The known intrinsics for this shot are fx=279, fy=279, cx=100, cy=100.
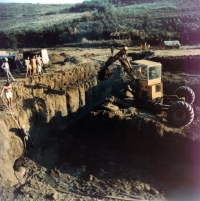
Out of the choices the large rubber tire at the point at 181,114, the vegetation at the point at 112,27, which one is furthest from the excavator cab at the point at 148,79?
the vegetation at the point at 112,27

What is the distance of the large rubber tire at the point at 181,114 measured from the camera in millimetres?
11578

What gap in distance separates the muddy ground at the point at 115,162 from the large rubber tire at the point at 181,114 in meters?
0.32

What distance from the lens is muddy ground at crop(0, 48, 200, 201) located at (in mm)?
10430

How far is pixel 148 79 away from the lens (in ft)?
43.7

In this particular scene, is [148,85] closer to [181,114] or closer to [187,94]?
[181,114]

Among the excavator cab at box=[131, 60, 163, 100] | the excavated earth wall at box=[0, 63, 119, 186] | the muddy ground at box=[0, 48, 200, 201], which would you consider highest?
the excavator cab at box=[131, 60, 163, 100]

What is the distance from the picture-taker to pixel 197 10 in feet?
160

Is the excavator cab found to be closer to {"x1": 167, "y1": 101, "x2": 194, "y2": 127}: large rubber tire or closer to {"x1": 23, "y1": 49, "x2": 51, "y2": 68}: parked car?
{"x1": 167, "y1": 101, "x2": 194, "y2": 127}: large rubber tire

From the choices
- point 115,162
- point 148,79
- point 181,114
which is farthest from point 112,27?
point 115,162

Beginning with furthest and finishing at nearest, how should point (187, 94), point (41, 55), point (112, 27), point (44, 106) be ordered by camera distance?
point (112, 27)
point (41, 55)
point (187, 94)
point (44, 106)

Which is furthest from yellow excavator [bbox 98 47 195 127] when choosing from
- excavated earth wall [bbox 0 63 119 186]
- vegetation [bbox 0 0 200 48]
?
vegetation [bbox 0 0 200 48]

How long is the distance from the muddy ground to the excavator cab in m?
0.94

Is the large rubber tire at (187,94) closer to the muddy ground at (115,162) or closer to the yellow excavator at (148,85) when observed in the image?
the yellow excavator at (148,85)

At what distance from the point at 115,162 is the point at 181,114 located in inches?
141
